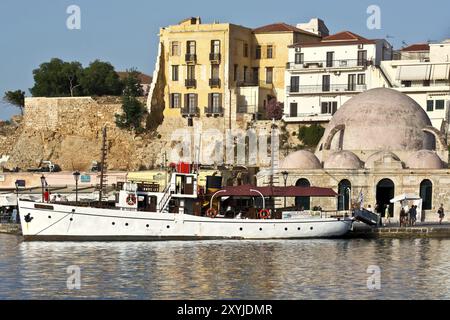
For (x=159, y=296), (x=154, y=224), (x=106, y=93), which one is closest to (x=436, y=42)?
(x=106, y=93)

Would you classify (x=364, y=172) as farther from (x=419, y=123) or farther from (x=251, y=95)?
(x=251, y=95)

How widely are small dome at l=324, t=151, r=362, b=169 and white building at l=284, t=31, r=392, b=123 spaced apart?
14133 millimetres

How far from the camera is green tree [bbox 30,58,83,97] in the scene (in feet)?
285

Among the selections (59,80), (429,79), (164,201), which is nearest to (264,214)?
(164,201)

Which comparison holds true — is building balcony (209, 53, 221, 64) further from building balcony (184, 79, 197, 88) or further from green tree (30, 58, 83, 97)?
green tree (30, 58, 83, 97)

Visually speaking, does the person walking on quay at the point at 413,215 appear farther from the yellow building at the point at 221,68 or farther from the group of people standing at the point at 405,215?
the yellow building at the point at 221,68

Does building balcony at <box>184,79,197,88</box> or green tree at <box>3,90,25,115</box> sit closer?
building balcony at <box>184,79,197,88</box>

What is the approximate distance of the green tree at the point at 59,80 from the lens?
86875 millimetres

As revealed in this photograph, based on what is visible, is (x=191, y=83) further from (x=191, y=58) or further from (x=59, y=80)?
(x=59, y=80)

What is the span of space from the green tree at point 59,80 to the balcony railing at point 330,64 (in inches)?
694

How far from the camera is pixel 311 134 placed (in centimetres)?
7356

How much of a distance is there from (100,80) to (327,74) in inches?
753

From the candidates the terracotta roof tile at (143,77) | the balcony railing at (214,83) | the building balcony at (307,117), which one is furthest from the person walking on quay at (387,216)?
the terracotta roof tile at (143,77)

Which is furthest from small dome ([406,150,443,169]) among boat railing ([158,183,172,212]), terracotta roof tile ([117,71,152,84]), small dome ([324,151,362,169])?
terracotta roof tile ([117,71,152,84])
